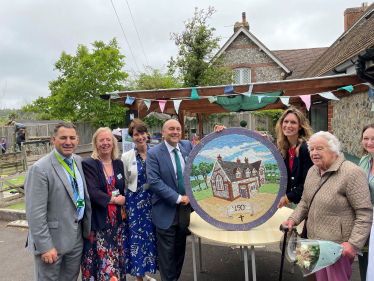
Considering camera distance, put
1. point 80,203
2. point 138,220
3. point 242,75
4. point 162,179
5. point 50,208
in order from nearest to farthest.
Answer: point 50,208, point 80,203, point 162,179, point 138,220, point 242,75

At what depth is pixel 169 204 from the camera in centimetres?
240

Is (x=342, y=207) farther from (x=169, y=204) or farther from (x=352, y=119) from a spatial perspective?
(x=352, y=119)

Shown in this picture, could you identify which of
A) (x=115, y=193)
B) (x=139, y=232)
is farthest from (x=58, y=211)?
(x=139, y=232)

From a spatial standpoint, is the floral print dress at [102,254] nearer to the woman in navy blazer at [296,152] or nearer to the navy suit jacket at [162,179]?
the navy suit jacket at [162,179]

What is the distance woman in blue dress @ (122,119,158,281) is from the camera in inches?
102

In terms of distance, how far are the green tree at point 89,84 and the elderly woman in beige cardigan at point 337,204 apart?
43.5 feet

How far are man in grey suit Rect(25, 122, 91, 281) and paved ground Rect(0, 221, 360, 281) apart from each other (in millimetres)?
1360

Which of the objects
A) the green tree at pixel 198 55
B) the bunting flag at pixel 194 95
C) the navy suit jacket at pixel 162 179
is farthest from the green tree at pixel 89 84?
the navy suit jacket at pixel 162 179

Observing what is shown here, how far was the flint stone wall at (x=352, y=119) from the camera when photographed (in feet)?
14.4

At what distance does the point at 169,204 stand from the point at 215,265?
150 centimetres

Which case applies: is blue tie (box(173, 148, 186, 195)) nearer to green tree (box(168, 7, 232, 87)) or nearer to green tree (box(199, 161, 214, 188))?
green tree (box(199, 161, 214, 188))

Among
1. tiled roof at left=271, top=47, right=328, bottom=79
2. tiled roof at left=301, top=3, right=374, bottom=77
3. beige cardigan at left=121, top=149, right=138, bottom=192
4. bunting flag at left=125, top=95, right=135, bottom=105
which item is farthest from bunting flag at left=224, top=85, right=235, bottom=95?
tiled roof at left=271, top=47, right=328, bottom=79

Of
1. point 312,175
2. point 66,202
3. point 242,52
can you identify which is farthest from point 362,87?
point 242,52

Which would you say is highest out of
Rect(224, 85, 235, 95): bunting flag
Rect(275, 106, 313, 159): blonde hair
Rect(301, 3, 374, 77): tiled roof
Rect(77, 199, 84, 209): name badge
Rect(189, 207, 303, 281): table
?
Rect(301, 3, 374, 77): tiled roof
